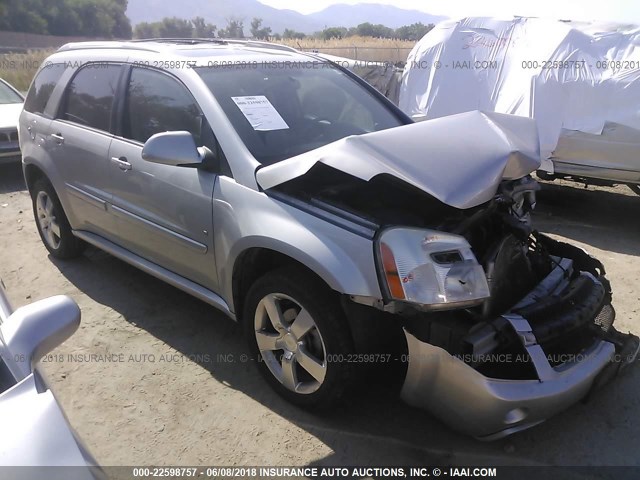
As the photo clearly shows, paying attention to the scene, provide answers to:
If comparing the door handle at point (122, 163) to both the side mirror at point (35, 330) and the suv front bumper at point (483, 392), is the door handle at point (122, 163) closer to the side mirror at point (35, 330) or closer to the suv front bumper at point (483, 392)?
the side mirror at point (35, 330)

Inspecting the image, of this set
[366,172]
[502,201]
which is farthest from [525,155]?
[366,172]

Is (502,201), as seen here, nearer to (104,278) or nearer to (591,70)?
(104,278)

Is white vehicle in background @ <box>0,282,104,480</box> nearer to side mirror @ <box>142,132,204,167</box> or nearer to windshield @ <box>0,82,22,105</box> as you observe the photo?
side mirror @ <box>142,132,204,167</box>

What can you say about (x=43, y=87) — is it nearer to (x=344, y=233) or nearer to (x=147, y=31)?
(x=344, y=233)

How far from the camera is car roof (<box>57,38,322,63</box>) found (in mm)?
3469

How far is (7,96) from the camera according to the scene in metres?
8.79

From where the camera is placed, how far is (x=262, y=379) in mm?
3162

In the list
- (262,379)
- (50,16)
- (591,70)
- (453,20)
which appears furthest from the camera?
(50,16)

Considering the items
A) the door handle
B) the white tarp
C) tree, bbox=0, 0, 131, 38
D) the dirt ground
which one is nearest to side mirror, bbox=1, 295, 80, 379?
the dirt ground

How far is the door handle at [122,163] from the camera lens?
11.4 feet

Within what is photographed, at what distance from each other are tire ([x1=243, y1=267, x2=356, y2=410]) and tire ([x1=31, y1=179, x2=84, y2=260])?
2402 millimetres

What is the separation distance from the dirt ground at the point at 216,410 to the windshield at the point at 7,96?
18.7 feet

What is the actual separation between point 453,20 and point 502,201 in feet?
17.2

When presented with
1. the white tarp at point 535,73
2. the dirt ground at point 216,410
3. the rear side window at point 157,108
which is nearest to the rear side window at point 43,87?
the rear side window at point 157,108
